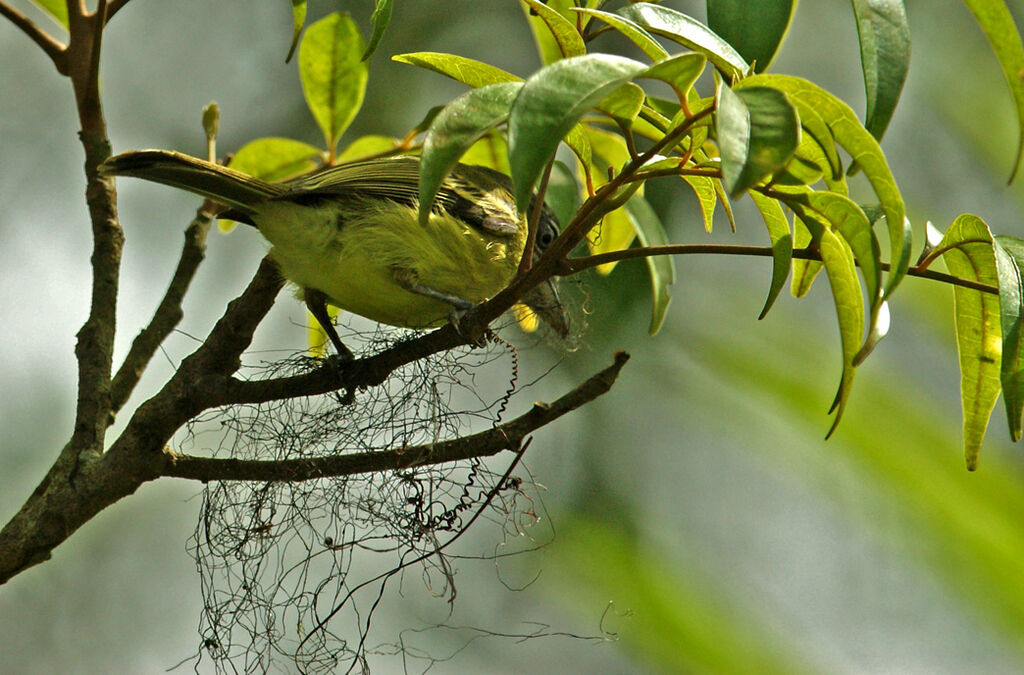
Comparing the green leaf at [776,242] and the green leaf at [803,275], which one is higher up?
the green leaf at [776,242]

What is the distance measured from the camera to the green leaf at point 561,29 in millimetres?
1347

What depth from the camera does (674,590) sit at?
13.4 ft

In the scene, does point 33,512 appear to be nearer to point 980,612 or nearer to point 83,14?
point 83,14

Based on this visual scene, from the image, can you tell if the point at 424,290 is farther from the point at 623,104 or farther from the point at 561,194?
the point at 623,104

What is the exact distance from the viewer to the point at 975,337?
5.16 ft

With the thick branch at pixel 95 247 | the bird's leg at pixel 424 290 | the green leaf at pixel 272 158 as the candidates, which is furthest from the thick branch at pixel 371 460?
the green leaf at pixel 272 158

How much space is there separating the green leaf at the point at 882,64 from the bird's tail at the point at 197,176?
1.53 metres

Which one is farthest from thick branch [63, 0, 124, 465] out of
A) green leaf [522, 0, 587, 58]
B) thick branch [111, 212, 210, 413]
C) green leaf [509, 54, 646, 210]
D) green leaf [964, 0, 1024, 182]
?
green leaf [964, 0, 1024, 182]

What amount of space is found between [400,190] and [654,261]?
0.83m

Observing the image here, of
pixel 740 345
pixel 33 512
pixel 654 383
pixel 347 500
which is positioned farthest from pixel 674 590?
pixel 33 512

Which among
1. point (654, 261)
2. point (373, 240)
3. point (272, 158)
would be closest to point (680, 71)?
point (654, 261)

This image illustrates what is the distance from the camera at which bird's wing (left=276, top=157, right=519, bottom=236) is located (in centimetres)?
260

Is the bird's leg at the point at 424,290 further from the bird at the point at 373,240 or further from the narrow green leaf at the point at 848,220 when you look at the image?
the narrow green leaf at the point at 848,220

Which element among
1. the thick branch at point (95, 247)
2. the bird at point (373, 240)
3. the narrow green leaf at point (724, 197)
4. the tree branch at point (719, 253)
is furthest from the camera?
the bird at point (373, 240)
